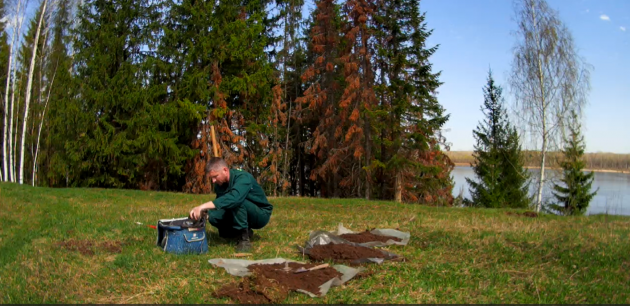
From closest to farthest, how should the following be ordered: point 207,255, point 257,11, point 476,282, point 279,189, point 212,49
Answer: point 476,282, point 207,255, point 212,49, point 257,11, point 279,189

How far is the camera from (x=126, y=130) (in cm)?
2272

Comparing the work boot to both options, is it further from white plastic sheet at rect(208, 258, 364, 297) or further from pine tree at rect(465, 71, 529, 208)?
pine tree at rect(465, 71, 529, 208)

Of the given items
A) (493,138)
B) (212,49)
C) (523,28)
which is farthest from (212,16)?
(493,138)

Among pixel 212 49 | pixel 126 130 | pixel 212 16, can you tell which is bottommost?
pixel 126 130

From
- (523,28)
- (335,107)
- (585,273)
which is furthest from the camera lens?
(335,107)

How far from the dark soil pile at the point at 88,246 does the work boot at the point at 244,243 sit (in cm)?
155

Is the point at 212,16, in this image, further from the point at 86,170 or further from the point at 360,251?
the point at 360,251

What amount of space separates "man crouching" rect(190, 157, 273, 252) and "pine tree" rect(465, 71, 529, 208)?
2413cm

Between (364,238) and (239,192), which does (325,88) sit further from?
(239,192)

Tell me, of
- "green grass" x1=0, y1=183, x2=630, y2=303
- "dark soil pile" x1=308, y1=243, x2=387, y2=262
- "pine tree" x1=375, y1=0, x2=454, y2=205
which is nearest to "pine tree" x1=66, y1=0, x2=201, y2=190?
"pine tree" x1=375, y1=0, x2=454, y2=205

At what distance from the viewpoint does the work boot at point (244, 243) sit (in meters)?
5.97

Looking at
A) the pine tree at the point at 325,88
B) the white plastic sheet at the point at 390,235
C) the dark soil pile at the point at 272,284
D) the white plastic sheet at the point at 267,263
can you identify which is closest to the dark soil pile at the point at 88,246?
the white plastic sheet at the point at 267,263

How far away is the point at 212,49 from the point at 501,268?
20837 mm

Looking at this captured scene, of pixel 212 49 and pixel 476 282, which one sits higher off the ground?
pixel 212 49
